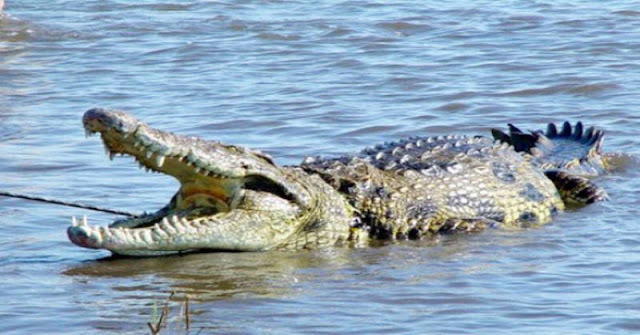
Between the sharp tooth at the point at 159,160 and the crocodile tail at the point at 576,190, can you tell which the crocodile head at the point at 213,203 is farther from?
the crocodile tail at the point at 576,190

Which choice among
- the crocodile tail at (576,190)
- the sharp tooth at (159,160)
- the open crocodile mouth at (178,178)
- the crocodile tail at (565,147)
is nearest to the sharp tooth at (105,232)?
the open crocodile mouth at (178,178)

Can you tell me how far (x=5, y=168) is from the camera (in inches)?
328

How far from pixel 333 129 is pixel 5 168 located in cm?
236

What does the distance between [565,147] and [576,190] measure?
967 mm

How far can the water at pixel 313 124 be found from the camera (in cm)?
544

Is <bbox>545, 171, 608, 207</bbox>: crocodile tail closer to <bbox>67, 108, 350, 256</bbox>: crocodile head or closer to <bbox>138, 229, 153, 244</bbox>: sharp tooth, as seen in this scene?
<bbox>67, 108, 350, 256</bbox>: crocodile head

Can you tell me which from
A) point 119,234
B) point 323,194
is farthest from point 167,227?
point 323,194

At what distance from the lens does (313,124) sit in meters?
9.85

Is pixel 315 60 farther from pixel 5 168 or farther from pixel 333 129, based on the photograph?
pixel 5 168

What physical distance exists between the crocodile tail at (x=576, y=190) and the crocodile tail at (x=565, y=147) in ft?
0.92

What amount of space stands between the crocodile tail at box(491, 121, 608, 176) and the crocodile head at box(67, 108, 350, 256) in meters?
1.95

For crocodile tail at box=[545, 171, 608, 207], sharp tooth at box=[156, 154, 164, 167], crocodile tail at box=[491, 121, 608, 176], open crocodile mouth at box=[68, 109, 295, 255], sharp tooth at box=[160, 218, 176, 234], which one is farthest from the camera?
crocodile tail at box=[491, 121, 608, 176]

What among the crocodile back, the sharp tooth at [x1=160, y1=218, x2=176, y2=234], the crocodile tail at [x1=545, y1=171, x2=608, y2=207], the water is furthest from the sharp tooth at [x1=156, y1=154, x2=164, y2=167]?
the crocodile tail at [x1=545, y1=171, x2=608, y2=207]

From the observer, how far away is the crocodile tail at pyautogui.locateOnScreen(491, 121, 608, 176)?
839cm
